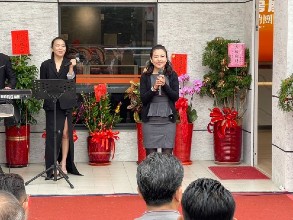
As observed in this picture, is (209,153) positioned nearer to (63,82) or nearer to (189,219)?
(63,82)

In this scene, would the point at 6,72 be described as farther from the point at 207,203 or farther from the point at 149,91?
the point at 207,203

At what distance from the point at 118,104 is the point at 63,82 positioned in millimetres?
2017

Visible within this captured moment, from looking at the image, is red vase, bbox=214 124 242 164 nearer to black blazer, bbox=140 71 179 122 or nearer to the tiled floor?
the tiled floor

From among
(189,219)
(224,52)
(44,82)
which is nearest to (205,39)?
(224,52)

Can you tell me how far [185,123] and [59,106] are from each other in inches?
77.8

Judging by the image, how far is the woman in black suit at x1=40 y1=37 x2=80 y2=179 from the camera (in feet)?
29.0

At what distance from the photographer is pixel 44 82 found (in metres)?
8.40

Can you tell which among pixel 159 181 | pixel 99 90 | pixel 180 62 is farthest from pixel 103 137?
pixel 159 181

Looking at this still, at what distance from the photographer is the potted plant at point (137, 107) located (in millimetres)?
9922

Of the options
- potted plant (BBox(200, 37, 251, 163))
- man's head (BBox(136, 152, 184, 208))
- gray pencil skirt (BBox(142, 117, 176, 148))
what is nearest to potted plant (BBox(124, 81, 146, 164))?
potted plant (BBox(200, 37, 251, 163))

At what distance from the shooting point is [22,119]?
973 centimetres

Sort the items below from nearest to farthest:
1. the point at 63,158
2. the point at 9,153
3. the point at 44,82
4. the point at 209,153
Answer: the point at 44,82 → the point at 63,158 → the point at 9,153 → the point at 209,153

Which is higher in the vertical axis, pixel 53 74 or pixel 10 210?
pixel 53 74

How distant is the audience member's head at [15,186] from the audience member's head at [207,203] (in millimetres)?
831
